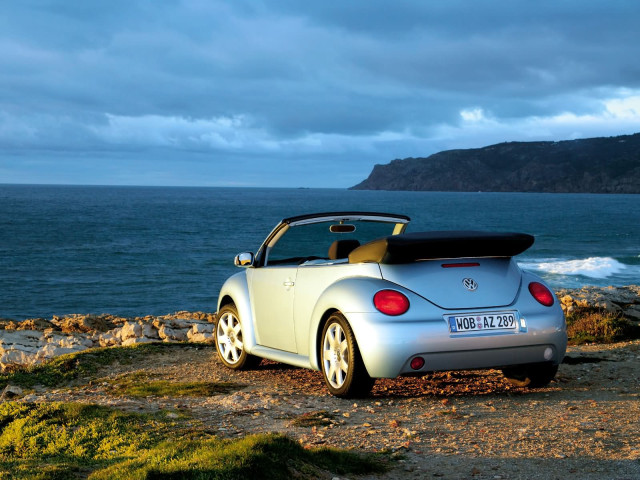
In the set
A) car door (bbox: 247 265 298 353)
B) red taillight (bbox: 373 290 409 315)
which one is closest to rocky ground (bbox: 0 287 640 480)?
car door (bbox: 247 265 298 353)

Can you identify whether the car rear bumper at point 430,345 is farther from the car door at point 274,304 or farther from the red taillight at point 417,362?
the car door at point 274,304

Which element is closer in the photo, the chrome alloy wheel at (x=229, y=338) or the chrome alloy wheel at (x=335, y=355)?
the chrome alloy wheel at (x=335, y=355)

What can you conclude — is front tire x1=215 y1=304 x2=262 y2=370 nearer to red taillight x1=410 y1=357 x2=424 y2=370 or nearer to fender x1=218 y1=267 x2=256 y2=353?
fender x1=218 y1=267 x2=256 y2=353

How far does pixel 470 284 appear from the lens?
6.59 meters

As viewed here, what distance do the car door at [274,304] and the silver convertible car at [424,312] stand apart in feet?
0.38

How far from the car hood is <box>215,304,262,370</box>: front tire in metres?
2.79

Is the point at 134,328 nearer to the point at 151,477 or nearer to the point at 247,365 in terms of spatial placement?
the point at 247,365

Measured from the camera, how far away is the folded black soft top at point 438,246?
6.45 meters

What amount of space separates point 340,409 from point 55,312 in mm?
27471

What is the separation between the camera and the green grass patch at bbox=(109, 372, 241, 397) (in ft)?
24.6

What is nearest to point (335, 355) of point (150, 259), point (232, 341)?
point (232, 341)

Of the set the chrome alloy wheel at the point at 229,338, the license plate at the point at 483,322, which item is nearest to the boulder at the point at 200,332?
the chrome alloy wheel at the point at 229,338

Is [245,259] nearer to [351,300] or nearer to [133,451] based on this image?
[351,300]

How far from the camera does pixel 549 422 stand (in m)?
6.02
